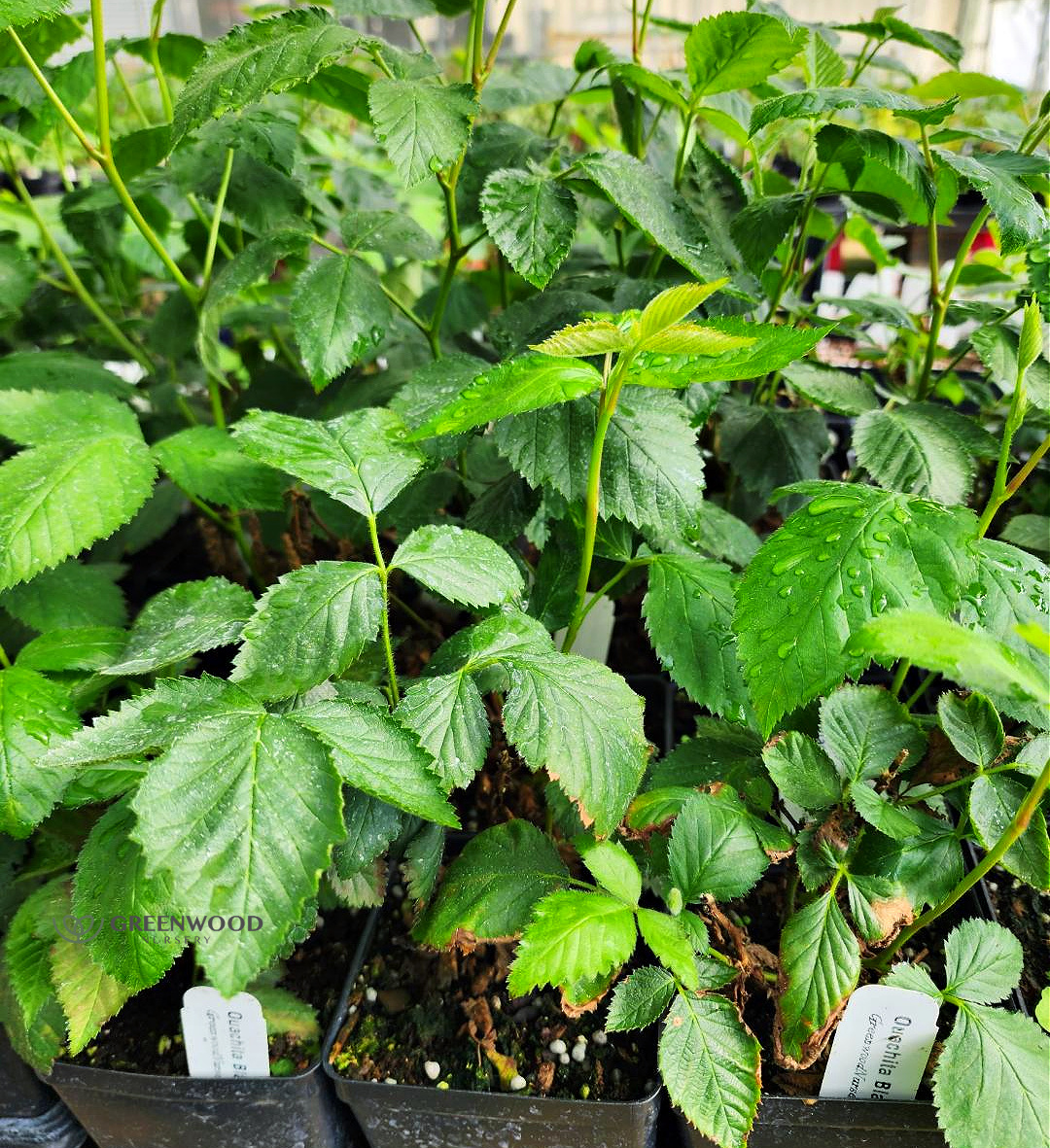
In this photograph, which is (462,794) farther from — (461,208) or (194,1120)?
(461,208)

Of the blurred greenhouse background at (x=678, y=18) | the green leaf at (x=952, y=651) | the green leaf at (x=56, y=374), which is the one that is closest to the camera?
the green leaf at (x=952, y=651)

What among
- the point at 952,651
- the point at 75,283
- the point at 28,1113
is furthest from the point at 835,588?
the point at 75,283

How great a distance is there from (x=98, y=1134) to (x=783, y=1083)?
0.59 m

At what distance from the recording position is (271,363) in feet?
4.09

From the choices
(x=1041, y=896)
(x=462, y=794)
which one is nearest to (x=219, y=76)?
(x=462, y=794)

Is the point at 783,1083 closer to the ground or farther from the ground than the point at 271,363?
closer to the ground

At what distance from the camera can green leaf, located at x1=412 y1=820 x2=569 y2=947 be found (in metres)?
0.70

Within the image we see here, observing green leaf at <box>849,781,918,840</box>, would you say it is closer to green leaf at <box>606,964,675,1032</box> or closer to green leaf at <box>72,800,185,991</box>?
green leaf at <box>606,964,675,1032</box>

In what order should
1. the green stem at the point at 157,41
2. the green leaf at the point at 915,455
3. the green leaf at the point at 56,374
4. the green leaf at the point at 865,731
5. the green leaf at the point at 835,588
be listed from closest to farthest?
1. the green leaf at the point at 835,588
2. the green leaf at the point at 865,731
3. the green leaf at the point at 915,455
4. the green stem at the point at 157,41
5. the green leaf at the point at 56,374

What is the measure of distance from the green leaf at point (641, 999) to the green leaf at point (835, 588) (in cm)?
21

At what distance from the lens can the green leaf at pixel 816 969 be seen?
63cm

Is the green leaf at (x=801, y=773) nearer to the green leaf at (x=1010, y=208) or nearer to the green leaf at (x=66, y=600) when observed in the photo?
the green leaf at (x=1010, y=208)

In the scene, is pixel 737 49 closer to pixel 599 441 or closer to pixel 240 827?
pixel 599 441

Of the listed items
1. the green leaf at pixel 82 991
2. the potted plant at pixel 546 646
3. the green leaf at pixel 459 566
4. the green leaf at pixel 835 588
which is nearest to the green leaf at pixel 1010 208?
the potted plant at pixel 546 646
